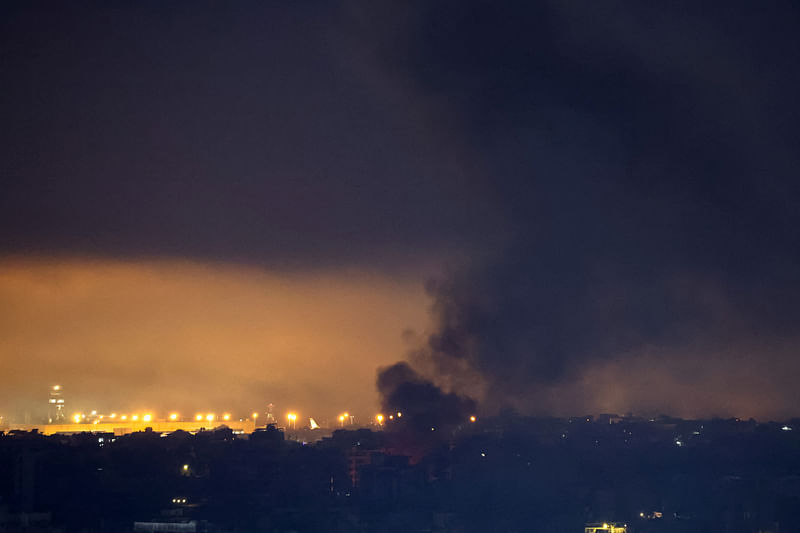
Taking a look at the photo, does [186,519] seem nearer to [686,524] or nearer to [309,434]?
[686,524]

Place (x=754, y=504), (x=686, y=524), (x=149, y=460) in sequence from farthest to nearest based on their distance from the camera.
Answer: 1. (x=149, y=460)
2. (x=754, y=504)
3. (x=686, y=524)

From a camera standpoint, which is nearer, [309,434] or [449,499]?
[449,499]

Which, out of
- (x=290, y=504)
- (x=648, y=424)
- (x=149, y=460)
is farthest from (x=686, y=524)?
(x=648, y=424)

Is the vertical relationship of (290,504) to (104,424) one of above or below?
below

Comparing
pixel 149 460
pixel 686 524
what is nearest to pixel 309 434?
pixel 149 460

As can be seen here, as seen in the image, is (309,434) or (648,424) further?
(309,434)

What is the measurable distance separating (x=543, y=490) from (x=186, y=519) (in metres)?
19.3

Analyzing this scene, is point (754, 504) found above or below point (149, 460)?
below

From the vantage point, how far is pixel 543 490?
53.7 meters

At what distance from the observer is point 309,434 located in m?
86.0

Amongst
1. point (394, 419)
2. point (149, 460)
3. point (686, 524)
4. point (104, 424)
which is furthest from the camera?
point (104, 424)

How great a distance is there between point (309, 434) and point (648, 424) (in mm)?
25877

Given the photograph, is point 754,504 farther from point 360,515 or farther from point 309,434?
point 309,434

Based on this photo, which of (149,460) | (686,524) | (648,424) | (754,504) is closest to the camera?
(686,524)
